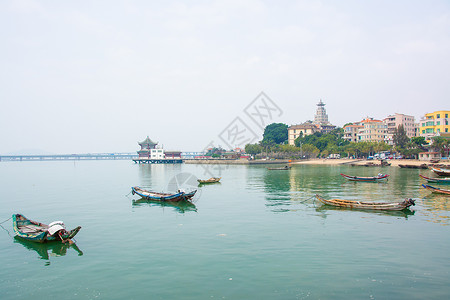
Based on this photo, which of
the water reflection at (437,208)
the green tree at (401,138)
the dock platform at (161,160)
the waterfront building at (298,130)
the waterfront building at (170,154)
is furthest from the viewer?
the waterfront building at (170,154)

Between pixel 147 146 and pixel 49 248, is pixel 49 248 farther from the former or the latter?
pixel 147 146

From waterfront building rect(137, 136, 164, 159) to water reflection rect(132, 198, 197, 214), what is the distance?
13739 centimetres

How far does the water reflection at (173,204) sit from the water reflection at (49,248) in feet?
39.4

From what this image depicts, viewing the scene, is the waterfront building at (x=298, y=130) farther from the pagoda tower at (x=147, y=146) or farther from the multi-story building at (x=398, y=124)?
the pagoda tower at (x=147, y=146)

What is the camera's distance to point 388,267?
1540 centimetres

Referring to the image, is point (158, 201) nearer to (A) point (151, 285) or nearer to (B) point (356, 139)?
(A) point (151, 285)

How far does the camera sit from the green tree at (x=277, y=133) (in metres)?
162

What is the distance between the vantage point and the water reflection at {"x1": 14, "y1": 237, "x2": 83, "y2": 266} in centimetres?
1850

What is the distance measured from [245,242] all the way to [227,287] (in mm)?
6182

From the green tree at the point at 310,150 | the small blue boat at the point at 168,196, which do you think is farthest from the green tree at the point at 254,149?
the small blue boat at the point at 168,196

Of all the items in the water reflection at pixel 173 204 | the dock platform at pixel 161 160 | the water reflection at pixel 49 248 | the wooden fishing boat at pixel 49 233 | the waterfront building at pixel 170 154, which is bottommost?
the water reflection at pixel 49 248

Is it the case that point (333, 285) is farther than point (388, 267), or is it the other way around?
point (388, 267)

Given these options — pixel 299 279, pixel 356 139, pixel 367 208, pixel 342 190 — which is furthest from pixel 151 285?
pixel 356 139

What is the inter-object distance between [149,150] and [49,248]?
16050 cm
